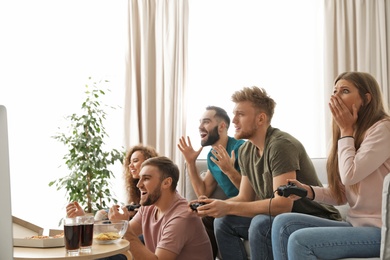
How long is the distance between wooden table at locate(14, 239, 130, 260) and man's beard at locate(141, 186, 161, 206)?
0.83m

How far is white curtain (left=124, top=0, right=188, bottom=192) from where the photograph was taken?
5129mm

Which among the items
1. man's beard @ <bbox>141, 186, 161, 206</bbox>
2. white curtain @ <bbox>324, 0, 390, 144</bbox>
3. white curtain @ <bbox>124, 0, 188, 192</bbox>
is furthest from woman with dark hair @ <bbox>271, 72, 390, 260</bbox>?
white curtain @ <bbox>324, 0, 390, 144</bbox>

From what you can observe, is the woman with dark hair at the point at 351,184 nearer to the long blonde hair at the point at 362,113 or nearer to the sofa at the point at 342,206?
the long blonde hair at the point at 362,113

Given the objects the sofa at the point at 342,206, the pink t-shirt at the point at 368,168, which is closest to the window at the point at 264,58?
the sofa at the point at 342,206

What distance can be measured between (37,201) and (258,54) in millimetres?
2288

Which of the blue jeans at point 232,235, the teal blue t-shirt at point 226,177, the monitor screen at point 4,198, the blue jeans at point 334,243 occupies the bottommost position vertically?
the blue jeans at point 232,235

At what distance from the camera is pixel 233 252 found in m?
3.29

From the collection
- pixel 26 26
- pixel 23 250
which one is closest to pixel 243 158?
pixel 23 250

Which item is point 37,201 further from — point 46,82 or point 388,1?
point 388,1

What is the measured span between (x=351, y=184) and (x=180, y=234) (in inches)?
35.6

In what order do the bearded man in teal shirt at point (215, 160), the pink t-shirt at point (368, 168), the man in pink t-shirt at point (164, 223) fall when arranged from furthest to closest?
1. the bearded man in teal shirt at point (215, 160)
2. the man in pink t-shirt at point (164, 223)
3. the pink t-shirt at point (368, 168)

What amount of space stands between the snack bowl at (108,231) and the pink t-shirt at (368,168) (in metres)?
0.90

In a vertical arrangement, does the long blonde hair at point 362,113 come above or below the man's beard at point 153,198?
above

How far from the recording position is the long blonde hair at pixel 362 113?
2.52 metres
